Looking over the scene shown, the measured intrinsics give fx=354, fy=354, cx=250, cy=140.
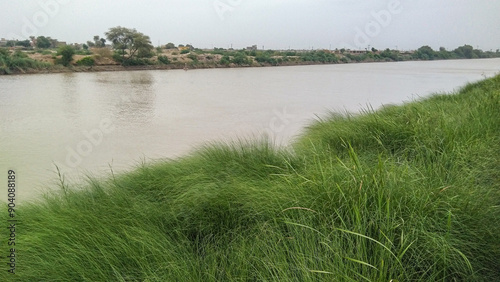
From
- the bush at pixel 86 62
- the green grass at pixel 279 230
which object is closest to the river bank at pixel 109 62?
the bush at pixel 86 62

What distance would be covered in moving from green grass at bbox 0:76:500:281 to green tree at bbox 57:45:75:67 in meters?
20.8

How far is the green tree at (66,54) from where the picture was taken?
20.1m

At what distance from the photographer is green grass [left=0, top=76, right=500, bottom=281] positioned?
4.11ft

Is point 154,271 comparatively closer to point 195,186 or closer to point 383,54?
point 195,186

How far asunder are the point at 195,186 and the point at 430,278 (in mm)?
1231

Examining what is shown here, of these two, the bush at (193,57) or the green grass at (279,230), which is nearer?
the green grass at (279,230)

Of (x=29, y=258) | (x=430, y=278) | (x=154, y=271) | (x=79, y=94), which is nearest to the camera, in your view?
(x=430, y=278)

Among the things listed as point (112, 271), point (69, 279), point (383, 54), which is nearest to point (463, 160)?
point (112, 271)

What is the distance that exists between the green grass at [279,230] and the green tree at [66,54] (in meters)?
20.8

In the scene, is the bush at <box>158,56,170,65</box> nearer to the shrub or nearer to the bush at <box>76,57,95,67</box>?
the shrub

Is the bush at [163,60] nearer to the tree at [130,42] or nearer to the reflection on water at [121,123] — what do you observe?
the tree at [130,42]

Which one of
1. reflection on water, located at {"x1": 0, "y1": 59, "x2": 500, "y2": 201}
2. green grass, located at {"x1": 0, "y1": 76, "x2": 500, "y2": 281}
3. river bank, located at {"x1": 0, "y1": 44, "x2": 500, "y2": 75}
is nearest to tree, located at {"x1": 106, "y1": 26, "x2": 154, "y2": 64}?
river bank, located at {"x1": 0, "y1": 44, "x2": 500, "y2": 75}

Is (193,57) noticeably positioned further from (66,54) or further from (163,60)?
(66,54)

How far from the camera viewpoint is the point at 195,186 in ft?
6.54
